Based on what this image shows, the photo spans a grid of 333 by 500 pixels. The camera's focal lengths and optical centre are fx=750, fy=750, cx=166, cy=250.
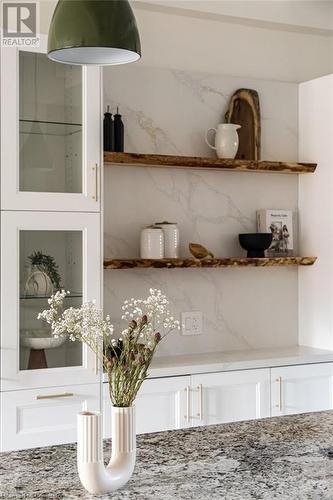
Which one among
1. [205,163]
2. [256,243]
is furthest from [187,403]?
[205,163]

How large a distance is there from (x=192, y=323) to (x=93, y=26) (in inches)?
93.8

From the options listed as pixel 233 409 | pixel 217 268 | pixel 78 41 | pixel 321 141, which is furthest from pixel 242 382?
pixel 78 41

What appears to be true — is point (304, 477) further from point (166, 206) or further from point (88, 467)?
point (166, 206)

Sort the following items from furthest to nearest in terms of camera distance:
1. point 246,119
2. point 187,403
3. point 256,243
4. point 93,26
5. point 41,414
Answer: point 246,119 < point 256,243 < point 187,403 < point 41,414 < point 93,26

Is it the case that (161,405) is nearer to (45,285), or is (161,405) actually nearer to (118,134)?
(45,285)

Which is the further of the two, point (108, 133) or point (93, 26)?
point (108, 133)

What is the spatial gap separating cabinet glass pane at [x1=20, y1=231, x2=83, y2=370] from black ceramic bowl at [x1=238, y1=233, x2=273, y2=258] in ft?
3.32

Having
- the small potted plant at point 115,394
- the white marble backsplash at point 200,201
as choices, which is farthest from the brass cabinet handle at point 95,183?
the small potted plant at point 115,394

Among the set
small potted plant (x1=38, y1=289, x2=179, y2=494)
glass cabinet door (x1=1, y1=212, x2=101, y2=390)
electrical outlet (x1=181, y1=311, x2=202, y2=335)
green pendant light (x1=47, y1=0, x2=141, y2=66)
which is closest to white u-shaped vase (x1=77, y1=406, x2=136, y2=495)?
small potted plant (x1=38, y1=289, x2=179, y2=494)

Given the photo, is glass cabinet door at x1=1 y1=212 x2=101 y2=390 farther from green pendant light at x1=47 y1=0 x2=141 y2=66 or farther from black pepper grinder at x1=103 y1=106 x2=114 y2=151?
green pendant light at x1=47 y1=0 x2=141 y2=66

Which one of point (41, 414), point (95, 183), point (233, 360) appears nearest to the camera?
point (41, 414)

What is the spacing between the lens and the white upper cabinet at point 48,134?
309cm

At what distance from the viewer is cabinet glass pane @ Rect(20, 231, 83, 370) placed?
10.3ft

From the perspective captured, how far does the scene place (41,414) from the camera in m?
3.11
